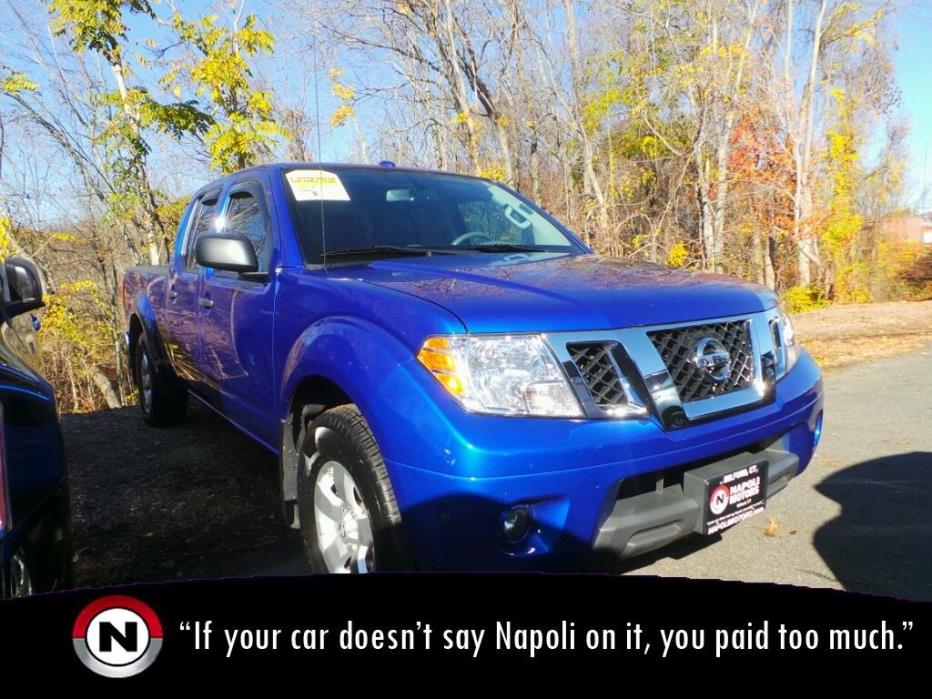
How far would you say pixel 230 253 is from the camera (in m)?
2.94

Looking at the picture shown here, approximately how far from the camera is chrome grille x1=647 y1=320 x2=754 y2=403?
7.26 ft

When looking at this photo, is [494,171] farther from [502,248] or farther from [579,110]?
[502,248]

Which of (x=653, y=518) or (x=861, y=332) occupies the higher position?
(x=653, y=518)

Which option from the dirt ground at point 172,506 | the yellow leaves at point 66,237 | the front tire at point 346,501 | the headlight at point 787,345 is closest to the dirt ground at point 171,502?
the dirt ground at point 172,506

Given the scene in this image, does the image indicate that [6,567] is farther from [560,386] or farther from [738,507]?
[738,507]

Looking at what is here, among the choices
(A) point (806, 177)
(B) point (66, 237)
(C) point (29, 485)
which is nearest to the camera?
(C) point (29, 485)

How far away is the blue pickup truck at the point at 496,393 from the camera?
1.95 meters

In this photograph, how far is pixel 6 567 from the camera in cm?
143

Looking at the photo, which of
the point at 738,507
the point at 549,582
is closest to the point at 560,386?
the point at 549,582

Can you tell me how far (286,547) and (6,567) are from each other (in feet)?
6.21

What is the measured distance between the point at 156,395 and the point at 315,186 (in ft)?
9.39

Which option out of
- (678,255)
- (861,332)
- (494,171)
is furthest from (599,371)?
(494,171)

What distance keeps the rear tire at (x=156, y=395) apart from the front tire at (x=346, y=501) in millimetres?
3098

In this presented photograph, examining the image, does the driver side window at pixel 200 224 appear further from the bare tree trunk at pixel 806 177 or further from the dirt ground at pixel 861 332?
the bare tree trunk at pixel 806 177
